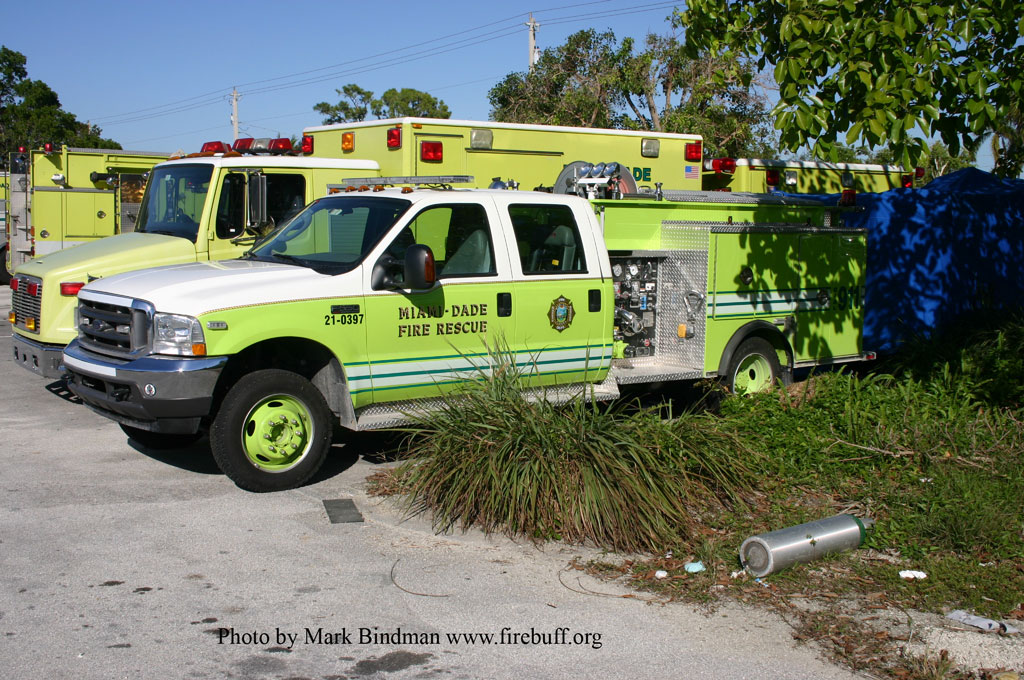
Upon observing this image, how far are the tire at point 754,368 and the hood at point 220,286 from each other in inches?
151

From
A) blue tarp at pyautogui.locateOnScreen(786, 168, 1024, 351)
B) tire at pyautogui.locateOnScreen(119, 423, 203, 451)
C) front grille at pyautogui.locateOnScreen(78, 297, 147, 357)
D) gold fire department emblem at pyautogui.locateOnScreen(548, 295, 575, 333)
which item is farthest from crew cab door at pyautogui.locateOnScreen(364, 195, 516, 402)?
blue tarp at pyautogui.locateOnScreen(786, 168, 1024, 351)

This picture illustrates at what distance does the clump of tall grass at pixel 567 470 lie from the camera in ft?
19.2

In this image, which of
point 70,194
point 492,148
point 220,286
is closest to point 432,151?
point 492,148

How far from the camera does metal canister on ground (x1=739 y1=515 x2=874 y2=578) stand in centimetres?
535

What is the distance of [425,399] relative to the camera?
7.14m

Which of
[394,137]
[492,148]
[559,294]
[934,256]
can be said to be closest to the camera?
[559,294]

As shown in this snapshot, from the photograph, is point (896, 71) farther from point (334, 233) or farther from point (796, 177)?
point (796, 177)

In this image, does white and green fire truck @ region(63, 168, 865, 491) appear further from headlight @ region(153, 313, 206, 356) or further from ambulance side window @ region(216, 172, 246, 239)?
ambulance side window @ region(216, 172, 246, 239)

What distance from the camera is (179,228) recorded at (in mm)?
9477

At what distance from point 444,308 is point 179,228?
12.1 ft

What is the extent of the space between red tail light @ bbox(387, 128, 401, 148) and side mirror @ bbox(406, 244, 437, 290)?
381 cm

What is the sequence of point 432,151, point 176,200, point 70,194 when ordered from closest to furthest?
point 176,200 → point 432,151 → point 70,194

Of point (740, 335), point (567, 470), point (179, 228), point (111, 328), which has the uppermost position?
point (179, 228)

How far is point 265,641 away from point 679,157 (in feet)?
Result: 30.9
